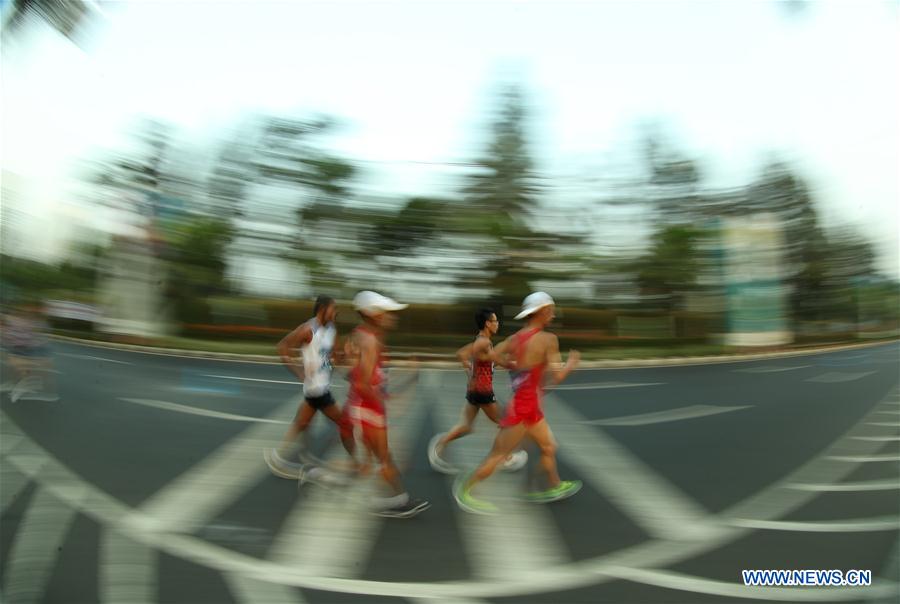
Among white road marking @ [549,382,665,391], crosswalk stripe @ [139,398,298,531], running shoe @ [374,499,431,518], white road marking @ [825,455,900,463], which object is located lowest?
white road marking @ [549,382,665,391]

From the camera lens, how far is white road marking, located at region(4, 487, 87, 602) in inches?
142

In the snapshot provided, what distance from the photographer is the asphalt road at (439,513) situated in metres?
3.71

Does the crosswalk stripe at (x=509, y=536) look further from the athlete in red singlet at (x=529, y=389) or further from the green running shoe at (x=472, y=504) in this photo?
the athlete in red singlet at (x=529, y=389)

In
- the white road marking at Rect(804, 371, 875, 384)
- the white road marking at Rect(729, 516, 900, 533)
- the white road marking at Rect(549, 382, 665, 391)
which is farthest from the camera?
the white road marking at Rect(804, 371, 875, 384)

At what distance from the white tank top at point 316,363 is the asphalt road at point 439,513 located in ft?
2.43

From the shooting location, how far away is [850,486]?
18.7ft

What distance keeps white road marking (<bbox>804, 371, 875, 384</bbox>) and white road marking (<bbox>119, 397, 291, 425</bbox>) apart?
10.1 m

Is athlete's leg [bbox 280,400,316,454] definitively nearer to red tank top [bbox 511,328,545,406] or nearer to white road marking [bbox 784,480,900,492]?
red tank top [bbox 511,328,545,406]

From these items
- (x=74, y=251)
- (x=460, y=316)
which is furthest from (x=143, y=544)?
(x=460, y=316)

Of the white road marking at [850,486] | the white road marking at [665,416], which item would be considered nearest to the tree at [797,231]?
the white road marking at [665,416]

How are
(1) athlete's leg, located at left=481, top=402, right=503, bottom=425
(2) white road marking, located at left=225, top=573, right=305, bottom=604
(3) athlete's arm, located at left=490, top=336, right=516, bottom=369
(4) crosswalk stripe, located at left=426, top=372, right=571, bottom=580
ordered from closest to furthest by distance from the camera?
1. (2) white road marking, located at left=225, top=573, right=305, bottom=604
2. (4) crosswalk stripe, located at left=426, top=372, right=571, bottom=580
3. (3) athlete's arm, located at left=490, top=336, right=516, bottom=369
4. (1) athlete's leg, located at left=481, top=402, right=503, bottom=425

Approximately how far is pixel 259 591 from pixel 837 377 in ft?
41.1

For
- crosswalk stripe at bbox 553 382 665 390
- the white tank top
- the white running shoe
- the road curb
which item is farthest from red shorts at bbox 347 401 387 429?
the road curb

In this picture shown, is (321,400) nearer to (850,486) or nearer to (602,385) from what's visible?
(850,486)
